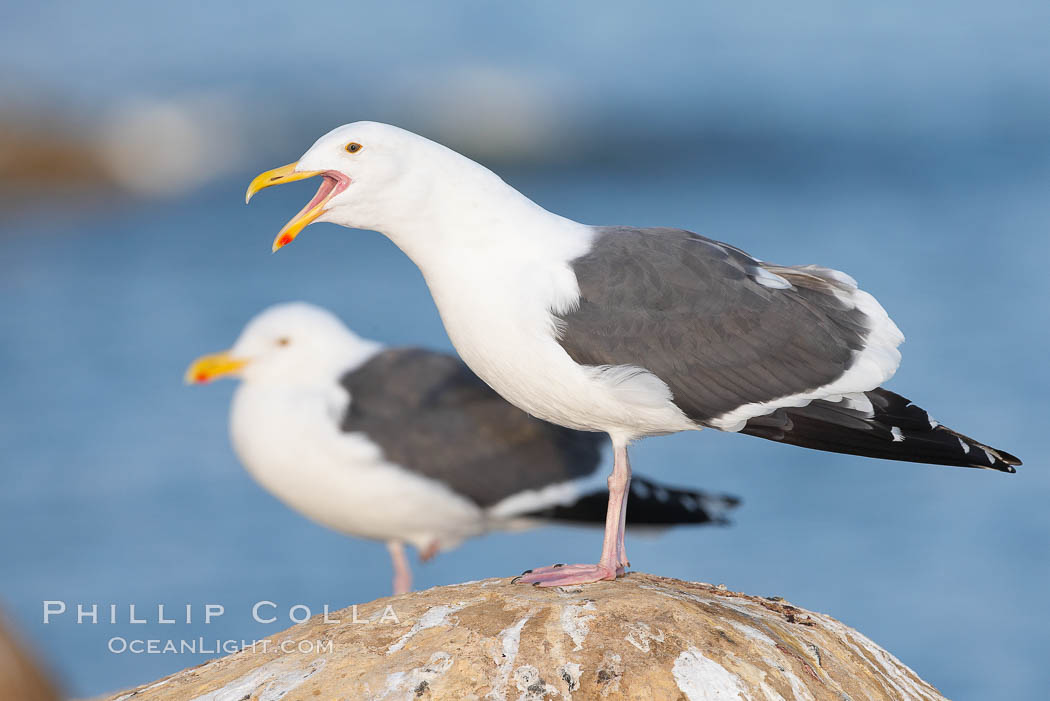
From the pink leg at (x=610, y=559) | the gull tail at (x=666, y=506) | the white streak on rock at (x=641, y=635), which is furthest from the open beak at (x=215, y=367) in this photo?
the white streak on rock at (x=641, y=635)

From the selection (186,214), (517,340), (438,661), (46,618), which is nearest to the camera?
(438,661)

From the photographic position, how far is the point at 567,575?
4.12m

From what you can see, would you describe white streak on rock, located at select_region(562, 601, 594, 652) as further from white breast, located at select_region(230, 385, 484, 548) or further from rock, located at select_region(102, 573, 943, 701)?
white breast, located at select_region(230, 385, 484, 548)

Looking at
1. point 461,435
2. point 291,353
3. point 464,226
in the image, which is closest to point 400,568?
point 461,435

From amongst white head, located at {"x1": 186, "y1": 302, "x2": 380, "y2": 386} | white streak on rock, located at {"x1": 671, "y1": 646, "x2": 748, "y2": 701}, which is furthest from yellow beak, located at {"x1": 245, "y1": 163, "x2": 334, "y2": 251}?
white head, located at {"x1": 186, "y1": 302, "x2": 380, "y2": 386}

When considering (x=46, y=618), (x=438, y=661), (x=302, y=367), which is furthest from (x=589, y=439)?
(x=46, y=618)

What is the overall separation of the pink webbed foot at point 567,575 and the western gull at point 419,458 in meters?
2.62

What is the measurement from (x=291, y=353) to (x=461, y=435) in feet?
4.08

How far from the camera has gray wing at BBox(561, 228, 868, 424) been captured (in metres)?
4.07

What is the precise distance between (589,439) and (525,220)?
131 inches

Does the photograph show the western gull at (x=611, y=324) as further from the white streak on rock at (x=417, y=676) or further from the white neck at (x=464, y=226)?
the white streak on rock at (x=417, y=676)

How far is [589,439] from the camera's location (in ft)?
24.3

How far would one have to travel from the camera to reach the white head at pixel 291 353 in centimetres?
758

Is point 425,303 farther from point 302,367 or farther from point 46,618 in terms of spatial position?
point 302,367
